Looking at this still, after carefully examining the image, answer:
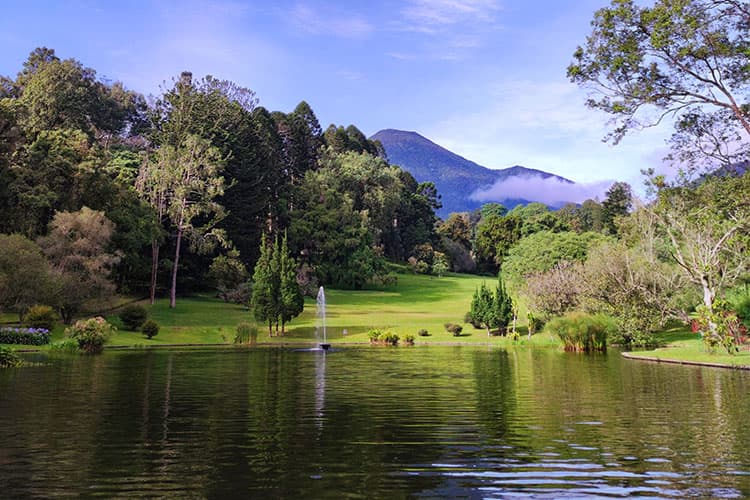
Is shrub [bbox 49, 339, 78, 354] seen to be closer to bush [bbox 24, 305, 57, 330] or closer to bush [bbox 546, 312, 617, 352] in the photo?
bush [bbox 24, 305, 57, 330]

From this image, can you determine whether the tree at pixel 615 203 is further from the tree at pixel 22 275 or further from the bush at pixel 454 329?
the tree at pixel 22 275

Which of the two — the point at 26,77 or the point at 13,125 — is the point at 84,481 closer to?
the point at 13,125

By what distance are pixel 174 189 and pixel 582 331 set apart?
41.2 metres

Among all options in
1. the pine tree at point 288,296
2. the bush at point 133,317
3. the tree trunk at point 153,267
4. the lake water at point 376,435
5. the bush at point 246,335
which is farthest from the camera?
the tree trunk at point 153,267

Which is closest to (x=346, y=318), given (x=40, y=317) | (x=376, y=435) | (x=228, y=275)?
(x=228, y=275)

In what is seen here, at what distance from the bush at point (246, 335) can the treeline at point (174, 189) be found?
9.87 metres

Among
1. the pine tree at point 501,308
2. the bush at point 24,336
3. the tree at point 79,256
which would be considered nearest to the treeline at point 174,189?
the tree at point 79,256

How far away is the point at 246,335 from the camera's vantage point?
4531 cm

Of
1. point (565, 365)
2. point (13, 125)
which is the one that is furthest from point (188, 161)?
point (565, 365)

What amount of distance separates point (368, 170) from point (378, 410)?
83613 mm

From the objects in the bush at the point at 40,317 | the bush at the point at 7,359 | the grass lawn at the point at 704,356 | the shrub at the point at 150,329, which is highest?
the bush at the point at 40,317

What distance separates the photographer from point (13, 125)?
49000 mm

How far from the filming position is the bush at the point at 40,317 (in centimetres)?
3978

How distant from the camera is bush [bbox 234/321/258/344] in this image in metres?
45.2
